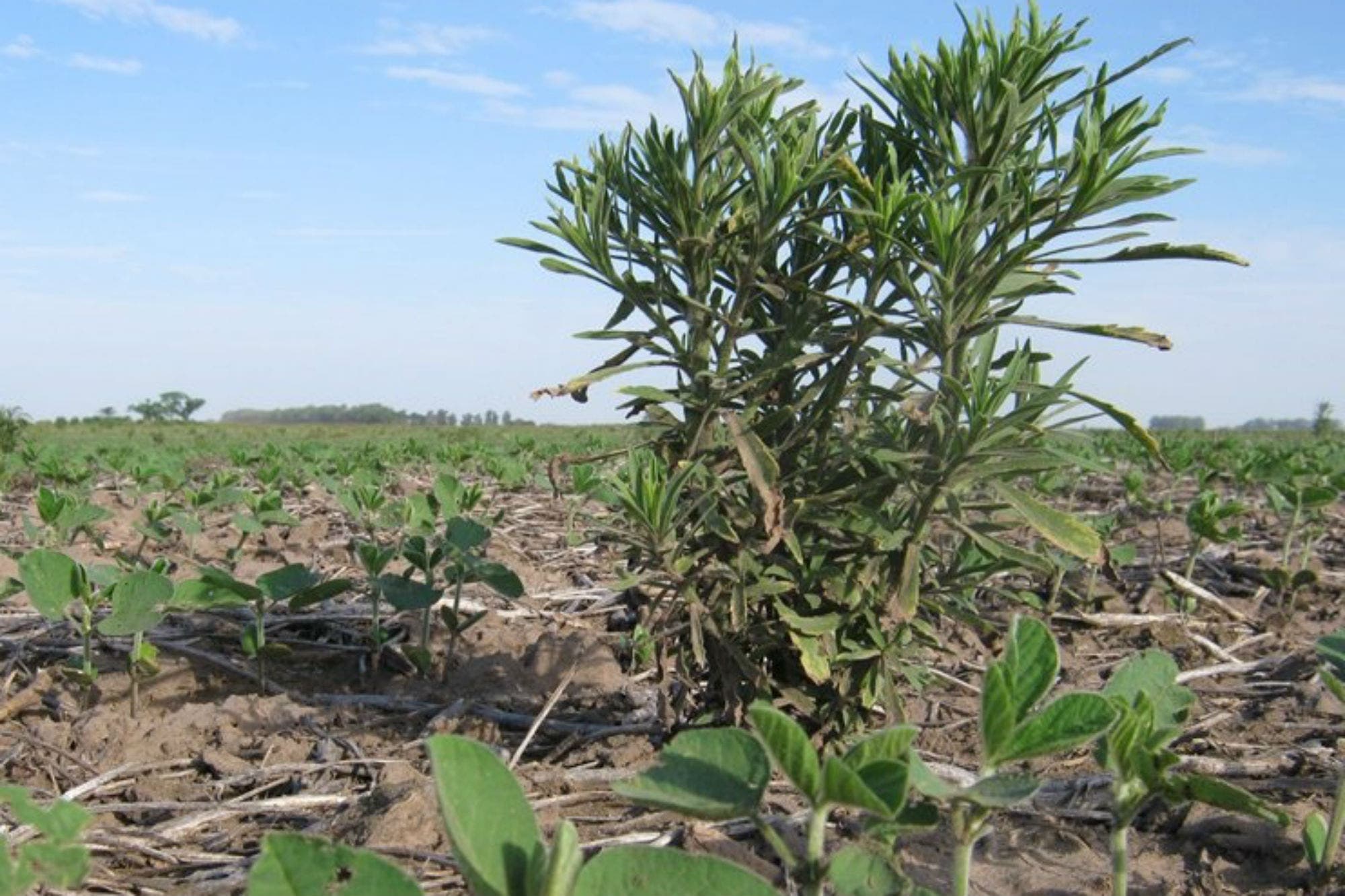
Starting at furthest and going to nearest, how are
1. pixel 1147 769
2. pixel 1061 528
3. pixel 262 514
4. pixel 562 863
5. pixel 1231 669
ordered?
1. pixel 262 514
2. pixel 1231 669
3. pixel 1061 528
4. pixel 1147 769
5. pixel 562 863

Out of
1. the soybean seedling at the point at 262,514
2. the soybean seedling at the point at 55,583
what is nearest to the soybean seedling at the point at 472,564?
the soybean seedling at the point at 55,583

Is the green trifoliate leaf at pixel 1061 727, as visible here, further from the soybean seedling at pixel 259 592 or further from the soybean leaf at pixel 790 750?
the soybean seedling at pixel 259 592

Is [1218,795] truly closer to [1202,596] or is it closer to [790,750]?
[790,750]

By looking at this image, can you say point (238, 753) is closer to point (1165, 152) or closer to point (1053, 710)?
point (1053, 710)

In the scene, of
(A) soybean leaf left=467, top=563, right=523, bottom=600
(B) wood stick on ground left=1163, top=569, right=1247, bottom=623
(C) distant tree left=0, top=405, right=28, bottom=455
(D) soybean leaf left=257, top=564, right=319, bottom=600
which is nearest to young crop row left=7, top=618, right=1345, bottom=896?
(A) soybean leaf left=467, top=563, right=523, bottom=600

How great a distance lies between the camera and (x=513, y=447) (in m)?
14.3

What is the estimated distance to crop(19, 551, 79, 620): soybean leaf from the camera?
2996 mm

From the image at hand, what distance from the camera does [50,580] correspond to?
3.04 m

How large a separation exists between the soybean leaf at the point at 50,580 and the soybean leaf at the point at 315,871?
2108mm

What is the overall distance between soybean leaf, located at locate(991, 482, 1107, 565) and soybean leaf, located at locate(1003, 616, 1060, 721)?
86cm

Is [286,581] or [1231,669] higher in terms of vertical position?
[286,581]

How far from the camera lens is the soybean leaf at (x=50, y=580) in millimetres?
2996

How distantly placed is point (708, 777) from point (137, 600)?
2.03 meters

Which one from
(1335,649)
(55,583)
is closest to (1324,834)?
(1335,649)
